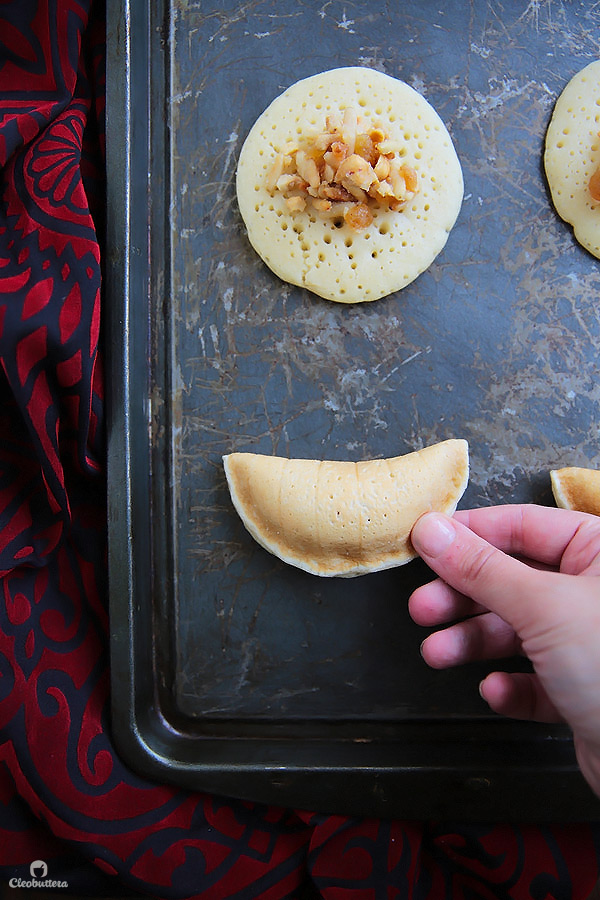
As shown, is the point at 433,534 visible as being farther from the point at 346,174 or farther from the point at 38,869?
the point at 38,869

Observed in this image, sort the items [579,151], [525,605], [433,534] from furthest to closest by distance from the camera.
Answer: [579,151]
[433,534]
[525,605]

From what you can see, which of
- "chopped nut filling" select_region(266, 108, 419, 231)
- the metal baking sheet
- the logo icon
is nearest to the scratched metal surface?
the metal baking sheet

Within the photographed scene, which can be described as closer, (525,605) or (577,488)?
(525,605)

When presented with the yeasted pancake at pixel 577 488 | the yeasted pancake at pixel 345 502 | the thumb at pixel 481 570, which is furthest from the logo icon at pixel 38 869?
the yeasted pancake at pixel 577 488

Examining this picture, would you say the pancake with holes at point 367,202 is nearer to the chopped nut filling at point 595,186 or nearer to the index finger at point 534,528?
the chopped nut filling at point 595,186
